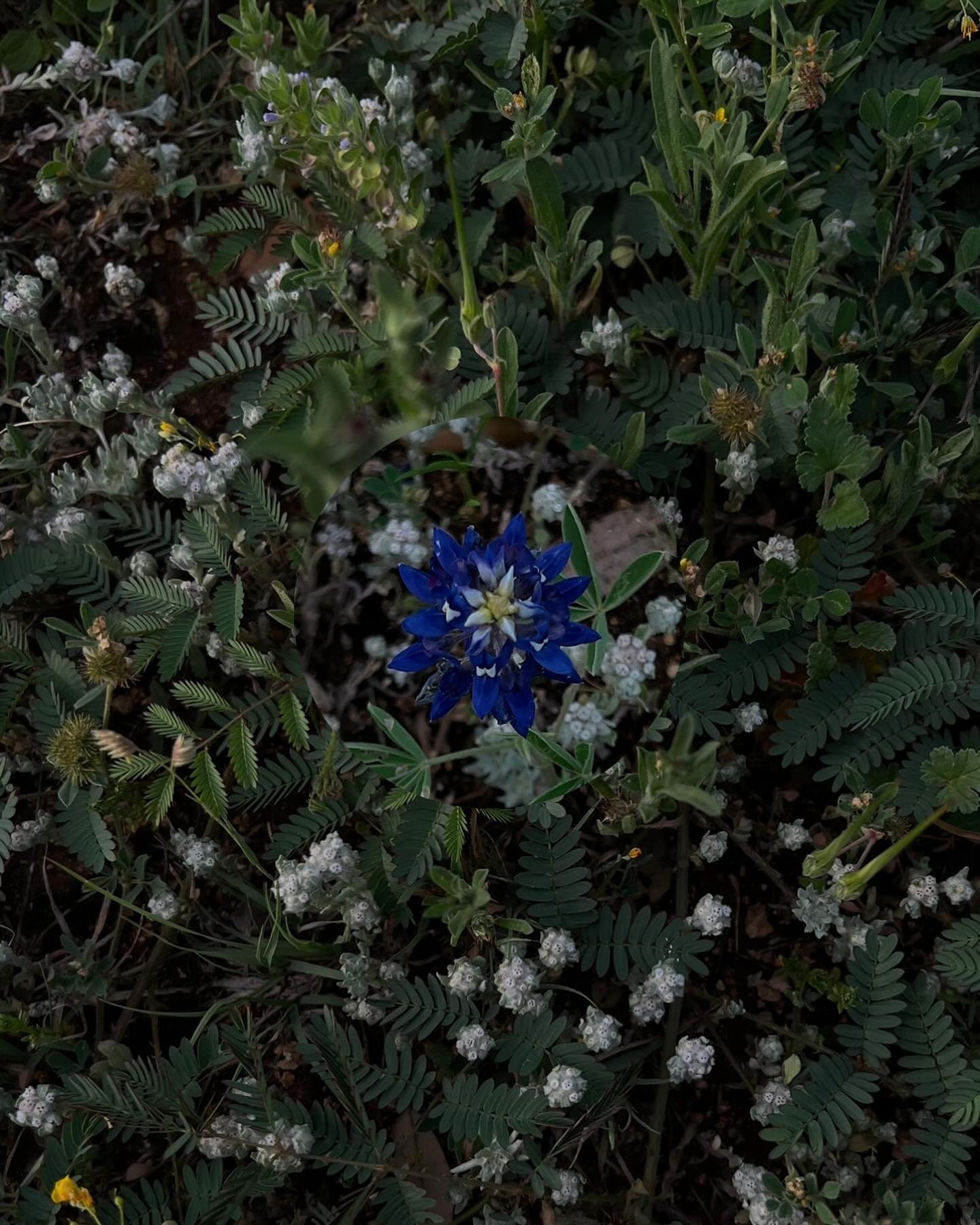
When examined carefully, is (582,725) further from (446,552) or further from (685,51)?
(685,51)

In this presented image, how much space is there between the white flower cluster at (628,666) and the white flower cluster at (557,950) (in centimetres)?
46

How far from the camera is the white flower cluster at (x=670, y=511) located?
2250 millimetres

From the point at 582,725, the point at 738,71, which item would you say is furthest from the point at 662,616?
the point at 738,71

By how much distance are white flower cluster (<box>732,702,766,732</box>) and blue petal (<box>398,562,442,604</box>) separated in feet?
2.30

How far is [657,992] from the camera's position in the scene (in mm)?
2102

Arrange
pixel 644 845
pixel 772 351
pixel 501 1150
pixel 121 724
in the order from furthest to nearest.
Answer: pixel 121 724, pixel 644 845, pixel 772 351, pixel 501 1150

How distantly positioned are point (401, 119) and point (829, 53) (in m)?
0.90

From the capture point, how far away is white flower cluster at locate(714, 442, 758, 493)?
2.24 meters

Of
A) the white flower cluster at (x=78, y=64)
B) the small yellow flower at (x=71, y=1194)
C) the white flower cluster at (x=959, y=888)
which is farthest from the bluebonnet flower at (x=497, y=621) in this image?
the white flower cluster at (x=78, y=64)

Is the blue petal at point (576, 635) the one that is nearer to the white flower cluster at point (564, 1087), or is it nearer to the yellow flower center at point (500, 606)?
the yellow flower center at point (500, 606)

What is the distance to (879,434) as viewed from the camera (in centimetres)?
243

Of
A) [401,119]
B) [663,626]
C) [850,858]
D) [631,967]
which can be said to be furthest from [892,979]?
[401,119]

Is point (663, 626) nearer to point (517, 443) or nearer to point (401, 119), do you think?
point (517, 443)

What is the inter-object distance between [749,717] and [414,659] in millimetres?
717
